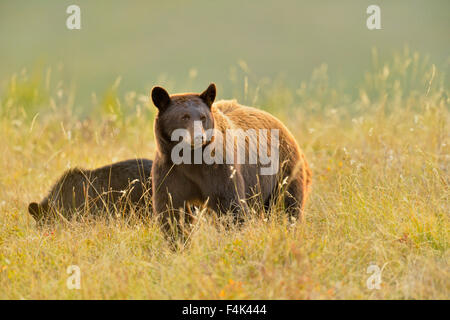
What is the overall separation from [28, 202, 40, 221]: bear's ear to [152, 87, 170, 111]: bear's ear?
189cm

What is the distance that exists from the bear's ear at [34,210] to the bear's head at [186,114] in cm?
182

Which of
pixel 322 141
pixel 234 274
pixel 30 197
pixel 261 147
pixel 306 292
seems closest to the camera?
pixel 306 292

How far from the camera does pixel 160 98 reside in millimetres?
5184

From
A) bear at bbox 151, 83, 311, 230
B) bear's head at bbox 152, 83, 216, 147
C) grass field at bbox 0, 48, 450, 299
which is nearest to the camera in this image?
Result: grass field at bbox 0, 48, 450, 299

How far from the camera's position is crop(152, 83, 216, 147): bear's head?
16.2ft

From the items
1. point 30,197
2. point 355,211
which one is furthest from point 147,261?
point 30,197

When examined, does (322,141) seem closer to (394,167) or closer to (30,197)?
(394,167)

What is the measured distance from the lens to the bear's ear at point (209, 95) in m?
5.32

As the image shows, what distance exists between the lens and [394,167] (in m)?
7.05

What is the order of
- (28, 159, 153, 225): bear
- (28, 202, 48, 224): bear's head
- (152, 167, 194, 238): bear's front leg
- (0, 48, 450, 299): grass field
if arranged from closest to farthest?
(0, 48, 450, 299): grass field → (152, 167, 194, 238): bear's front leg → (28, 202, 48, 224): bear's head → (28, 159, 153, 225): bear

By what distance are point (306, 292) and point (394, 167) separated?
3.35 meters

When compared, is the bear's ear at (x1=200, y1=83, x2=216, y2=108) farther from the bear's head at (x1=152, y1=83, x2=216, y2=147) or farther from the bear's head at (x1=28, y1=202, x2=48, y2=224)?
the bear's head at (x1=28, y1=202, x2=48, y2=224)

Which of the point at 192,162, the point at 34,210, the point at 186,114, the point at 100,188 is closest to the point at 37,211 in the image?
the point at 34,210

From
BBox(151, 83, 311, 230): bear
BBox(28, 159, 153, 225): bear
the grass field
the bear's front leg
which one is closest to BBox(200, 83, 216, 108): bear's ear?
BBox(151, 83, 311, 230): bear
